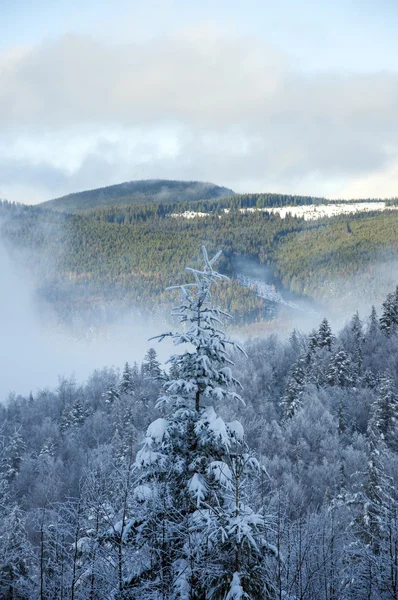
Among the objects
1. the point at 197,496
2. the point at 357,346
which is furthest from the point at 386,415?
the point at 197,496

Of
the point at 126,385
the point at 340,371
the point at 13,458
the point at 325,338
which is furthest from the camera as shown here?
the point at 126,385

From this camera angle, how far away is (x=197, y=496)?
764 centimetres

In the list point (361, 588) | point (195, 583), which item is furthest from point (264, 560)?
point (361, 588)

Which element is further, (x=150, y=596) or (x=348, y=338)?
(x=348, y=338)

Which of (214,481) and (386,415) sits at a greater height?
(214,481)

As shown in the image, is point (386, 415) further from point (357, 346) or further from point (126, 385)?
point (126, 385)

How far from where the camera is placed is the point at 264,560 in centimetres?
723

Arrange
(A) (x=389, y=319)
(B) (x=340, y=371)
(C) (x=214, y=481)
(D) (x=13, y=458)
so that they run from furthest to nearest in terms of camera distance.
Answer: (A) (x=389, y=319) → (B) (x=340, y=371) → (D) (x=13, y=458) → (C) (x=214, y=481)

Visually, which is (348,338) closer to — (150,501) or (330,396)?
Answer: (330,396)

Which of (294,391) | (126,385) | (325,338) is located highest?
(325,338)

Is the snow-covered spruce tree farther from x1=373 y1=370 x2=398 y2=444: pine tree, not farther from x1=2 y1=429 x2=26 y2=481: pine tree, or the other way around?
x1=2 y1=429 x2=26 y2=481: pine tree

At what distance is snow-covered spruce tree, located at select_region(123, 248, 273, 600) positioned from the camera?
6895 mm

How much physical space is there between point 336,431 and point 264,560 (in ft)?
166

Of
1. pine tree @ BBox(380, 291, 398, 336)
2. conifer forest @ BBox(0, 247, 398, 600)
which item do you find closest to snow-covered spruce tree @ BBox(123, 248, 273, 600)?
conifer forest @ BBox(0, 247, 398, 600)
